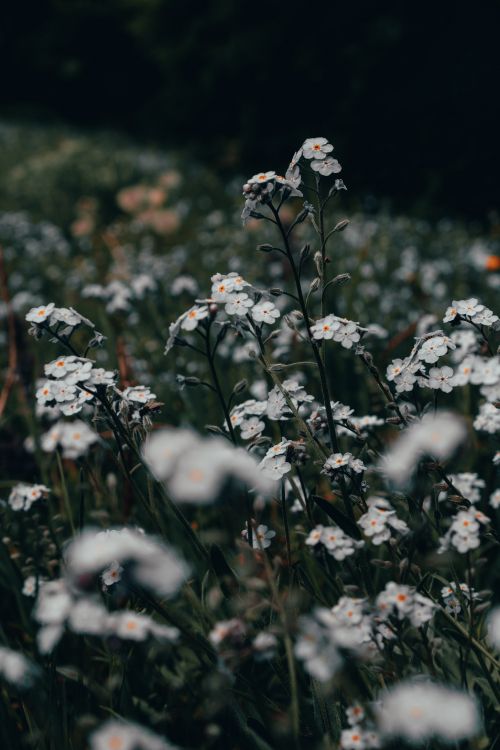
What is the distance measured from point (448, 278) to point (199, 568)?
371 centimetres

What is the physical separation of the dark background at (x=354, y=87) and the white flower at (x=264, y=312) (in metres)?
8.55

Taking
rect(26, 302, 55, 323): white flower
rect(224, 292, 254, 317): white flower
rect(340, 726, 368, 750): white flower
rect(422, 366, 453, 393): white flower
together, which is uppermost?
rect(26, 302, 55, 323): white flower

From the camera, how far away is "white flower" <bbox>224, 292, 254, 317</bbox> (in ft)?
4.59

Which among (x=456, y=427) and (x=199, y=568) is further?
(x=199, y=568)

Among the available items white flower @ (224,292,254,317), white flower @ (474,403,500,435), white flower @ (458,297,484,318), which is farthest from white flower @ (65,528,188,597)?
white flower @ (474,403,500,435)

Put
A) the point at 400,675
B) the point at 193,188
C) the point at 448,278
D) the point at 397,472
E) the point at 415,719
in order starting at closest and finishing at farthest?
the point at 415,719 < the point at 397,472 < the point at 400,675 < the point at 448,278 < the point at 193,188

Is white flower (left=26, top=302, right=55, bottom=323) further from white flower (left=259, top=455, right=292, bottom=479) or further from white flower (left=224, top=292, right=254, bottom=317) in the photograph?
white flower (left=259, top=455, right=292, bottom=479)

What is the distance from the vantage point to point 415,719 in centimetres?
84

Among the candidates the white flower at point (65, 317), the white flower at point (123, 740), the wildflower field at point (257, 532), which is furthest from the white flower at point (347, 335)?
the white flower at point (123, 740)

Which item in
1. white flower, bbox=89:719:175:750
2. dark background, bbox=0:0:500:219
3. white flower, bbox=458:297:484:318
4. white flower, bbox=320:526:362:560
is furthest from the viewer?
dark background, bbox=0:0:500:219

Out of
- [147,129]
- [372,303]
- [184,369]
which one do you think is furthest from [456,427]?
[147,129]

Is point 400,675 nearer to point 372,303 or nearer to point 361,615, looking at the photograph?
point 361,615

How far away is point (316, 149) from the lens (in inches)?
58.2

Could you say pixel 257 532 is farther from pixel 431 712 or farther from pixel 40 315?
pixel 40 315
